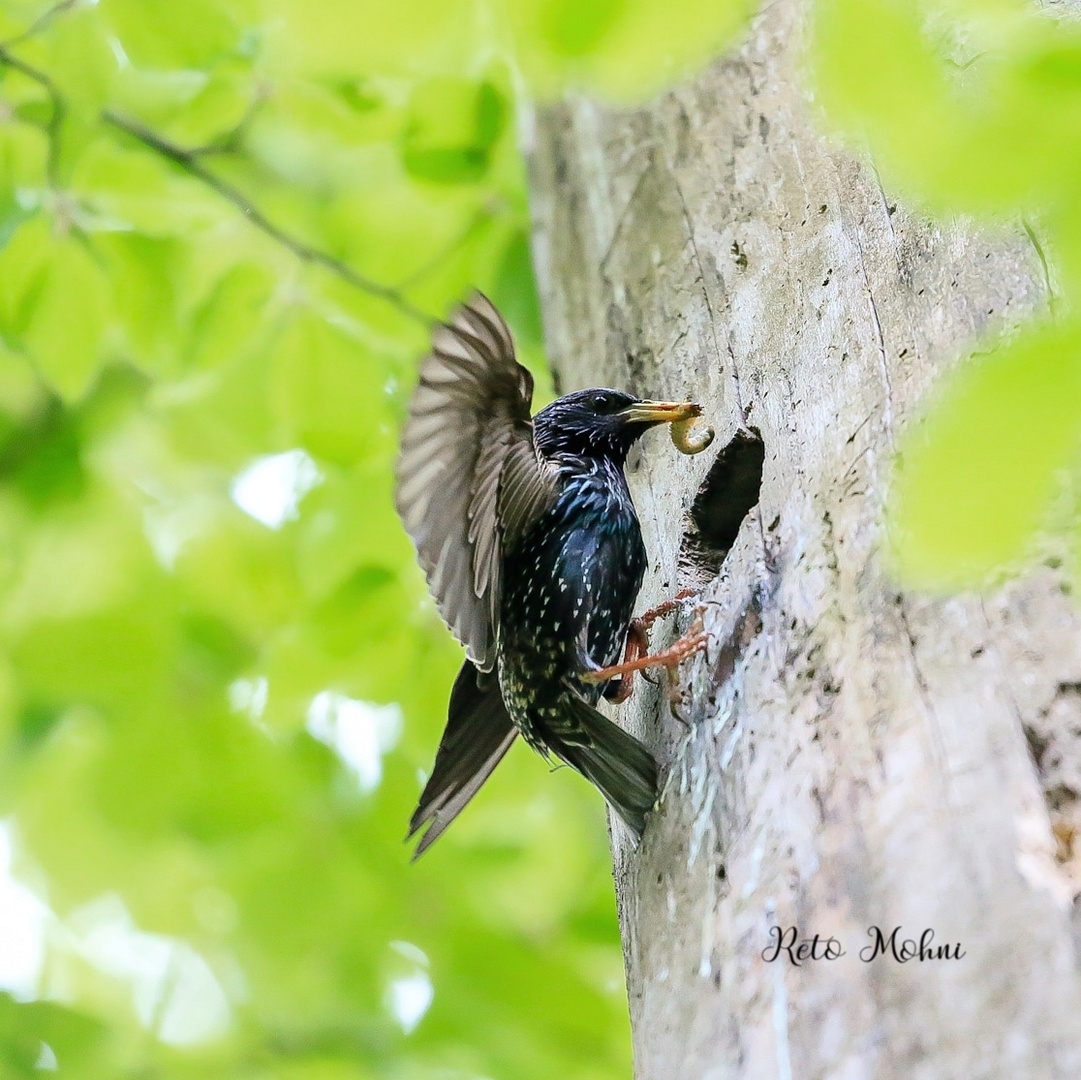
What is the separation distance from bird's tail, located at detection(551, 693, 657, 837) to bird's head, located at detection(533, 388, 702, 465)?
0.62 metres

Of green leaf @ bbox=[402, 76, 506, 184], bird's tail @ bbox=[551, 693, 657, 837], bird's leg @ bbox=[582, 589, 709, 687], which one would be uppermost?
green leaf @ bbox=[402, 76, 506, 184]

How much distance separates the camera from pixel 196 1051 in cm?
357

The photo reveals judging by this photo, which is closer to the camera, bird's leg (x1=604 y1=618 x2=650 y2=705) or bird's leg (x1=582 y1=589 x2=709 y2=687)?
bird's leg (x1=582 y1=589 x2=709 y2=687)

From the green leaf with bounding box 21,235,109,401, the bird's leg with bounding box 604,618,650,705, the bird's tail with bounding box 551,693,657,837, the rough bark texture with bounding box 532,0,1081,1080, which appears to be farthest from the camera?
the green leaf with bounding box 21,235,109,401

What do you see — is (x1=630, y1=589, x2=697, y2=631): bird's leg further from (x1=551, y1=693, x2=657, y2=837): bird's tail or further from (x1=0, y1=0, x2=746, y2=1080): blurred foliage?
(x1=0, y1=0, x2=746, y2=1080): blurred foliage

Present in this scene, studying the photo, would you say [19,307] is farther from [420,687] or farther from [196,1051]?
[196,1051]

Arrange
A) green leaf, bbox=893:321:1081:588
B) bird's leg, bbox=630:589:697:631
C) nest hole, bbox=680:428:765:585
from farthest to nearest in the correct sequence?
bird's leg, bbox=630:589:697:631, nest hole, bbox=680:428:765:585, green leaf, bbox=893:321:1081:588

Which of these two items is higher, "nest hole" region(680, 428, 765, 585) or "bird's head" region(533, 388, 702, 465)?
"bird's head" region(533, 388, 702, 465)

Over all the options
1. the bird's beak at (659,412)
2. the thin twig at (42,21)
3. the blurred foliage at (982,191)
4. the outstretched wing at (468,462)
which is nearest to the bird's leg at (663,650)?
the outstretched wing at (468,462)

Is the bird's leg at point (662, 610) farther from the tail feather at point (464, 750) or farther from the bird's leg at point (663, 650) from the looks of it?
the tail feather at point (464, 750)

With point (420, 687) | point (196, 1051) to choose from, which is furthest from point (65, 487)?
point (196, 1051)

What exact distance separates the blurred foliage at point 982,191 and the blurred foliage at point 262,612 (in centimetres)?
180

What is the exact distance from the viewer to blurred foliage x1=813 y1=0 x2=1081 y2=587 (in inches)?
30.5

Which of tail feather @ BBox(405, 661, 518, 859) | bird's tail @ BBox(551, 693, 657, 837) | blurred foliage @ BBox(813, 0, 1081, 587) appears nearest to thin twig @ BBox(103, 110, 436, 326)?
tail feather @ BBox(405, 661, 518, 859)
